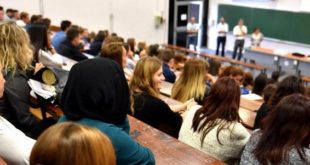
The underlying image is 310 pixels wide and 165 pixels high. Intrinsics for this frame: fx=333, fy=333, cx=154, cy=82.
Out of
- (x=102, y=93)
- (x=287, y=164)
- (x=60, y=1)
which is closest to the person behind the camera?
(x=102, y=93)

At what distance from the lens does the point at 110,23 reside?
11.8 m

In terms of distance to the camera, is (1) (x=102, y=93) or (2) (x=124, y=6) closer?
(1) (x=102, y=93)

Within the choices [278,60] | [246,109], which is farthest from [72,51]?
[278,60]

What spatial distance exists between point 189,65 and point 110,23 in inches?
340

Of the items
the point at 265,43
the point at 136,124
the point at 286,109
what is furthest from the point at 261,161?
the point at 265,43

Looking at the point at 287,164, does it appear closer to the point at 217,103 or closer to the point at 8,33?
the point at 217,103

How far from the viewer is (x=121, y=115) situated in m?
1.49

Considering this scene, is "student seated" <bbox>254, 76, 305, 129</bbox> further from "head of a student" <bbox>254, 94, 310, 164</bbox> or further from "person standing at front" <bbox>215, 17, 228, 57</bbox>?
"person standing at front" <bbox>215, 17, 228, 57</bbox>

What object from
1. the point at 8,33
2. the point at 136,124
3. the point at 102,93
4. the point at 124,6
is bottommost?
the point at 136,124

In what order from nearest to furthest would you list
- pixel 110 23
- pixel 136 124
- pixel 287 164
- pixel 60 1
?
pixel 287 164 < pixel 136 124 < pixel 60 1 < pixel 110 23

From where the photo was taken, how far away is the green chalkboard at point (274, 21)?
36.0 feet

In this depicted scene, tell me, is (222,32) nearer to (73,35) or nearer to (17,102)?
(73,35)

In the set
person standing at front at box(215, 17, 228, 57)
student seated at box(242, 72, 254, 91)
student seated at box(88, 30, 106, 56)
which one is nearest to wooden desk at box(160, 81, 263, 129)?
student seated at box(242, 72, 254, 91)

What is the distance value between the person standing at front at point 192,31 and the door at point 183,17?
0.58ft
